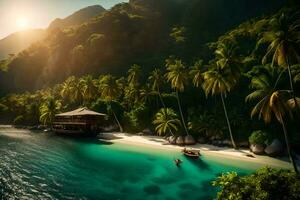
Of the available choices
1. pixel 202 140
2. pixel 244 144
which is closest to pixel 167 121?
pixel 202 140

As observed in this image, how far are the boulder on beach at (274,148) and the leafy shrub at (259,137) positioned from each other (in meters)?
1.37

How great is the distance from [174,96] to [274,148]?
2964 centimetres

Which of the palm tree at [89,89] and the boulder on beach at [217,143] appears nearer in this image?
the boulder on beach at [217,143]

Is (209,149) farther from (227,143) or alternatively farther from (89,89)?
(89,89)

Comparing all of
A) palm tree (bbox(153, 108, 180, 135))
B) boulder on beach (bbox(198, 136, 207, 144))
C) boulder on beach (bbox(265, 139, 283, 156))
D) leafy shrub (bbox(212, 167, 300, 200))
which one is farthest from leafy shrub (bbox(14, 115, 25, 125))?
leafy shrub (bbox(212, 167, 300, 200))

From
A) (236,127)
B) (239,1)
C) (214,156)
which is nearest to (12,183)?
(214,156)

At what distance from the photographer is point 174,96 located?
6744 centimetres

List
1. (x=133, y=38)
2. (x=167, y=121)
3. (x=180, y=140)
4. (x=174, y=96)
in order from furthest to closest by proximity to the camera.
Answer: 1. (x=133, y=38)
2. (x=174, y=96)
3. (x=167, y=121)
4. (x=180, y=140)

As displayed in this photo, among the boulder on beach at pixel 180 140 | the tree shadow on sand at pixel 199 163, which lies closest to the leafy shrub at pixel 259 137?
the tree shadow on sand at pixel 199 163

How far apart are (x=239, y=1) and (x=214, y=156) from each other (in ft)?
326

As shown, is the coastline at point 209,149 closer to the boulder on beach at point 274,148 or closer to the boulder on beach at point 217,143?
the boulder on beach at point 274,148

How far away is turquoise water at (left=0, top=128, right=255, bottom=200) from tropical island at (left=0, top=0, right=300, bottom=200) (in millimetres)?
327

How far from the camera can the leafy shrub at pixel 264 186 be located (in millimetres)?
15742

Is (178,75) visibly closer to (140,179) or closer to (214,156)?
(214,156)
